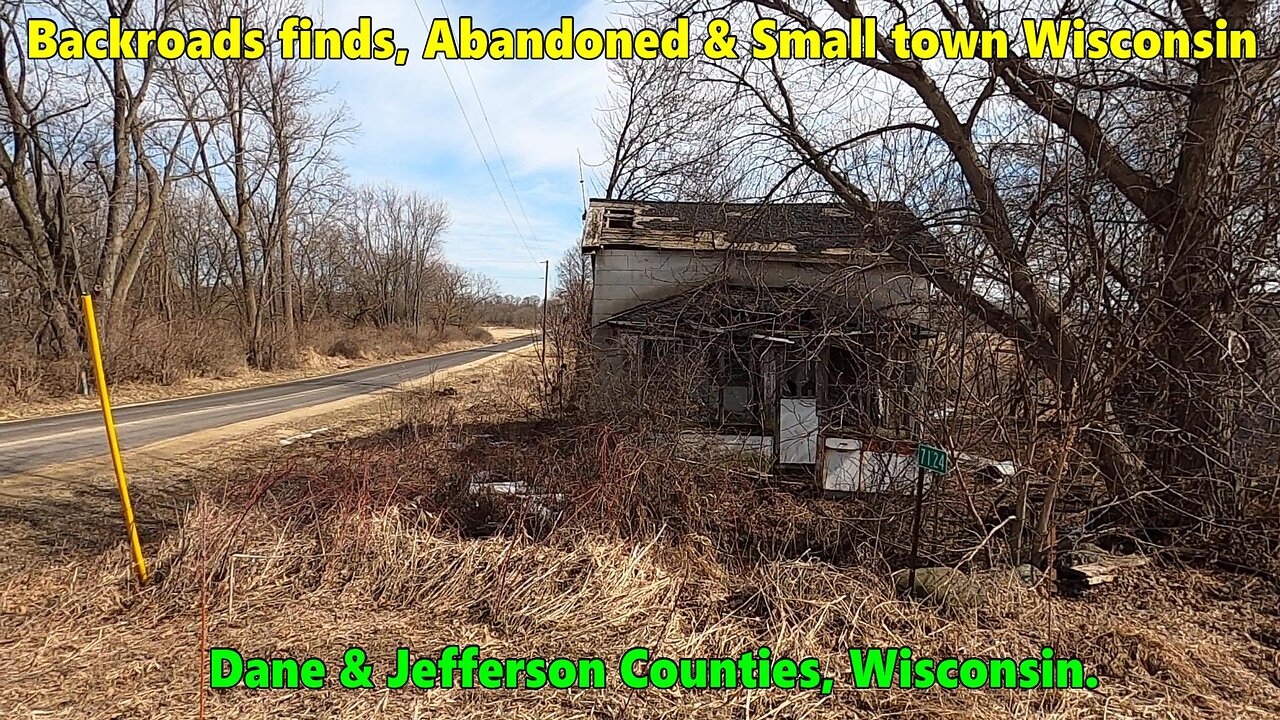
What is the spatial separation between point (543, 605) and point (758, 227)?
19.8 feet

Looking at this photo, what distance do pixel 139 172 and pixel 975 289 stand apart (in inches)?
922

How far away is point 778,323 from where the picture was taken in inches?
384

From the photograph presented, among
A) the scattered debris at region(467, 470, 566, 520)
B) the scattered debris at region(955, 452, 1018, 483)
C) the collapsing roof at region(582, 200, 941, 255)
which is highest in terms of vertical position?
the collapsing roof at region(582, 200, 941, 255)

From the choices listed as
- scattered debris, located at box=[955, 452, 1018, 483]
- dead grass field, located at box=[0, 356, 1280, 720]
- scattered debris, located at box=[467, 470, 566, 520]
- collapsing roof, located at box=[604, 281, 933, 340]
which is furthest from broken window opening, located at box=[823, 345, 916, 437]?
scattered debris, located at box=[467, 470, 566, 520]

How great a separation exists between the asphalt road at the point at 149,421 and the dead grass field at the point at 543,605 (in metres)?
3.81

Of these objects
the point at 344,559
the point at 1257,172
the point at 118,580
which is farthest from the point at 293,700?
the point at 1257,172

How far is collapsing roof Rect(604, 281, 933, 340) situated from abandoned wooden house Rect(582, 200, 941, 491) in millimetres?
39

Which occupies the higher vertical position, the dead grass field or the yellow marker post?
the yellow marker post

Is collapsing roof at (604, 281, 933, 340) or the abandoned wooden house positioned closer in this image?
the abandoned wooden house

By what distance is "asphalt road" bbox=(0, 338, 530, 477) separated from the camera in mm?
10008

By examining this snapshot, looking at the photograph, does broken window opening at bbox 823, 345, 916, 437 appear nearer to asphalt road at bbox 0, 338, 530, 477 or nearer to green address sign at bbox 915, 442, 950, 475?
green address sign at bbox 915, 442, 950, 475

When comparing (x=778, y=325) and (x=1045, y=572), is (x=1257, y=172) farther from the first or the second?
(x=778, y=325)

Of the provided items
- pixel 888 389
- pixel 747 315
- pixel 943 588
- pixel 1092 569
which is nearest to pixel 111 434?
pixel 943 588

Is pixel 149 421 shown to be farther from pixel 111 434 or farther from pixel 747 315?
pixel 747 315
